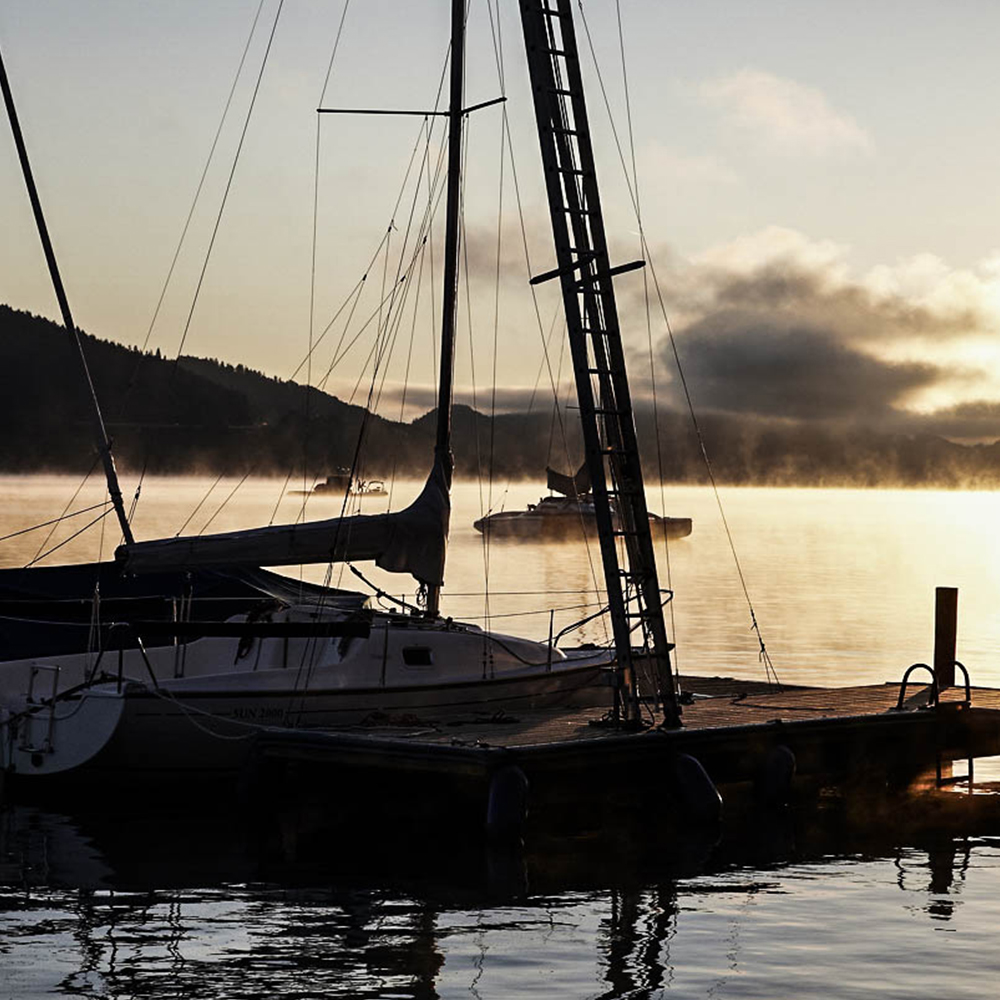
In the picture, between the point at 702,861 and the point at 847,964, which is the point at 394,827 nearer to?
the point at 702,861

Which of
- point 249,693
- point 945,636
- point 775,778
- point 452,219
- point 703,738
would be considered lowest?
point 775,778

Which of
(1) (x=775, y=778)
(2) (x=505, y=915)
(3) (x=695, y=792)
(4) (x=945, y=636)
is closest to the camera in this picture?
(2) (x=505, y=915)

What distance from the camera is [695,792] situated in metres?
23.0

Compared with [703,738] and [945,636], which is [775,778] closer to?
[703,738]

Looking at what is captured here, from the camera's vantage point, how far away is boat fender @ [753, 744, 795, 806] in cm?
2448

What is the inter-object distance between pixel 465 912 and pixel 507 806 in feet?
8.65

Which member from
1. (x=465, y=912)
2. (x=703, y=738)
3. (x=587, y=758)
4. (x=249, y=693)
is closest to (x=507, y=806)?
(x=587, y=758)

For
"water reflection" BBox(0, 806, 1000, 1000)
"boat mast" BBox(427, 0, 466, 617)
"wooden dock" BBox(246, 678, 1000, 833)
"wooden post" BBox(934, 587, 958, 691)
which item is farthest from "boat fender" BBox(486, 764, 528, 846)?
"wooden post" BBox(934, 587, 958, 691)

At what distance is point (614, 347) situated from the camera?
2303 centimetres

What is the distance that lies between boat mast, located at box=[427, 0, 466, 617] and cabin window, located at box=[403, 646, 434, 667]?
3.60 meters

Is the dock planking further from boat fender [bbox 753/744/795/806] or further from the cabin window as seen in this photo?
the cabin window

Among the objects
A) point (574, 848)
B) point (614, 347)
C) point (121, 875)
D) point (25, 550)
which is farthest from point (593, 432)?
point (25, 550)

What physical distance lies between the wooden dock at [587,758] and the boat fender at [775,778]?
0.02m

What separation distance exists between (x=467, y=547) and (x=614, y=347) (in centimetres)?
10693
